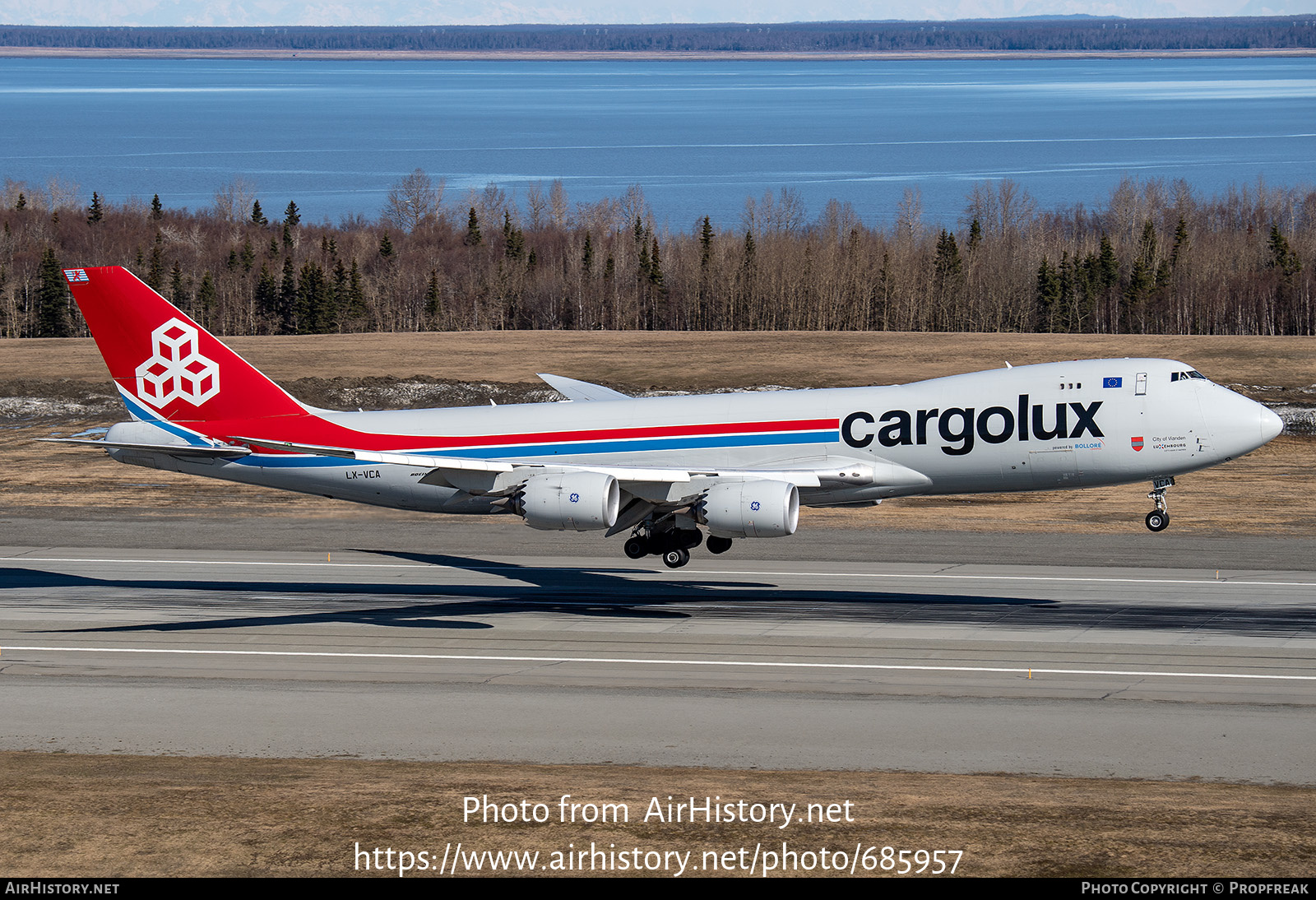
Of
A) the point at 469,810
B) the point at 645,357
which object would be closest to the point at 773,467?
the point at 469,810

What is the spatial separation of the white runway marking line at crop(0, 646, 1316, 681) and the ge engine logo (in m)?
10.9

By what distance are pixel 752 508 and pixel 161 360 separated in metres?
20.5

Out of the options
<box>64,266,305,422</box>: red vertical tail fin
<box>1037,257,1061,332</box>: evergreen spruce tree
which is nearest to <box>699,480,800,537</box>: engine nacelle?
<box>64,266,305,422</box>: red vertical tail fin

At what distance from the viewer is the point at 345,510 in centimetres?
6322

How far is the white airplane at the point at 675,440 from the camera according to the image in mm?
40875

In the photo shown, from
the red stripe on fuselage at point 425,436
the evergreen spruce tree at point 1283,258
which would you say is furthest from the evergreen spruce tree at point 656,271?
the red stripe on fuselage at point 425,436

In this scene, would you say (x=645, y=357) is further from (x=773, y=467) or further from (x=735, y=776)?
(x=735, y=776)

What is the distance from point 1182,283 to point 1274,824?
161m

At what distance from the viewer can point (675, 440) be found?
44188 mm

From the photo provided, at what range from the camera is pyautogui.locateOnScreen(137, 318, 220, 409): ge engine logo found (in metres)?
46.0

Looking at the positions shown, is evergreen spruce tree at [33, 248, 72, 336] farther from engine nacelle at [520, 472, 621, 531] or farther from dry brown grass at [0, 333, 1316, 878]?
dry brown grass at [0, 333, 1316, 878]

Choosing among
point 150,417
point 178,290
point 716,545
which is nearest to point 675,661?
point 716,545

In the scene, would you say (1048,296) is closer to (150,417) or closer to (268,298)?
(268,298)

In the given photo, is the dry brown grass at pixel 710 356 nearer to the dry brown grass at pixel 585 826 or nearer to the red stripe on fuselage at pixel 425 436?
the red stripe on fuselage at pixel 425 436
